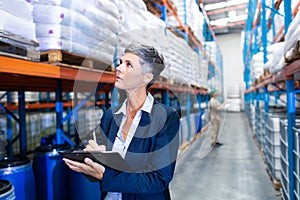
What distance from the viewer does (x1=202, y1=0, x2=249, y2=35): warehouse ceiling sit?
13.6 metres

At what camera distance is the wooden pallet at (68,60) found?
2006 millimetres

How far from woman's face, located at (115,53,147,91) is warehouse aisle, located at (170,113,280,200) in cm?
154

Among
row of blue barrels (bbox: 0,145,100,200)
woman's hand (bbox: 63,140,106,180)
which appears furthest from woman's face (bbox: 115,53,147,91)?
row of blue barrels (bbox: 0,145,100,200)

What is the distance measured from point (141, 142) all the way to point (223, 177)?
3.56m

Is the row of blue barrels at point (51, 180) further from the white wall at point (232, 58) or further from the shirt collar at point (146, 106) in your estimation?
the white wall at point (232, 58)

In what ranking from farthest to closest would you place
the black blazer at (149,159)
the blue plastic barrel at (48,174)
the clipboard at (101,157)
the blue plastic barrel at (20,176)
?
the blue plastic barrel at (48,174), the blue plastic barrel at (20,176), the black blazer at (149,159), the clipboard at (101,157)

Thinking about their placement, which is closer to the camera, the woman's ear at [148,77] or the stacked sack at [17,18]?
the woman's ear at [148,77]

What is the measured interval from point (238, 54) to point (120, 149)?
19.4 m

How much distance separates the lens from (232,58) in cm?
Answer: 1958

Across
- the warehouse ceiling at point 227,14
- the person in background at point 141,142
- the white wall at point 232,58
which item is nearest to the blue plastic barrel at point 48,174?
the person in background at point 141,142

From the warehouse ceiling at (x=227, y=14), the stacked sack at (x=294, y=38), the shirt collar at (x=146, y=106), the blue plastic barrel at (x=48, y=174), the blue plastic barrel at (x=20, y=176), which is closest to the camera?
A: the shirt collar at (x=146, y=106)

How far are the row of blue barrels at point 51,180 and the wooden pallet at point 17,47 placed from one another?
0.73 meters

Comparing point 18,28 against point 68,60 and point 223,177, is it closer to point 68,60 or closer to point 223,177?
point 68,60

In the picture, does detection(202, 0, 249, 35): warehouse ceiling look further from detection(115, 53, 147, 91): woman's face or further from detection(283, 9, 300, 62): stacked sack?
detection(115, 53, 147, 91): woman's face
